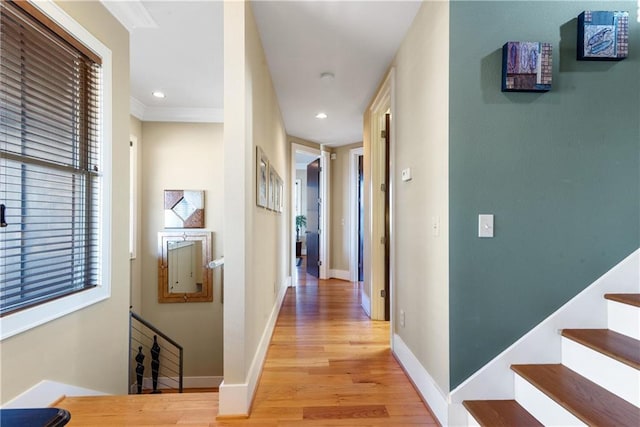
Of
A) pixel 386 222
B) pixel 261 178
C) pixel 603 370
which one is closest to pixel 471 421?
pixel 603 370

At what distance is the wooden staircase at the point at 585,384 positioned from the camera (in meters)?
1.25

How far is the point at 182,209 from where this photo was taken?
13.9 feet

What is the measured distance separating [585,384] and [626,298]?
1.61 ft

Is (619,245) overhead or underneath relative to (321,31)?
underneath

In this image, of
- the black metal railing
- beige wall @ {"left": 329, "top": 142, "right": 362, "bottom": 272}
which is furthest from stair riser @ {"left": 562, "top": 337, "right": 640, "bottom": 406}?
beige wall @ {"left": 329, "top": 142, "right": 362, "bottom": 272}

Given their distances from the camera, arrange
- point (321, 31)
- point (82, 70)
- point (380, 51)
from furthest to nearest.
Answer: point (380, 51), point (321, 31), point (82, 70)

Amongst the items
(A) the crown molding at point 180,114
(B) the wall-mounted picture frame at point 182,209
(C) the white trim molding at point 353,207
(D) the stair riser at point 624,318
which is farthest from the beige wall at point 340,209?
(D) the stair riser at point 624,318

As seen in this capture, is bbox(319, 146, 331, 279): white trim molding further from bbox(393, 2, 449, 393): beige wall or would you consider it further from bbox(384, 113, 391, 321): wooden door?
bbox(393, 2, 449, 393): beige wall

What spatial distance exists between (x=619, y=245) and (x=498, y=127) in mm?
907

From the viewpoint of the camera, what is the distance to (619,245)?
5.33 feet

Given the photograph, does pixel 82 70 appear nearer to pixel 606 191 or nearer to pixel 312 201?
pixel 606 191

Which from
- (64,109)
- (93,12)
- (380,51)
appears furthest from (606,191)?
(93,12)

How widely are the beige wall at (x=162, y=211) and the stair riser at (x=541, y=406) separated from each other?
3.62 metres

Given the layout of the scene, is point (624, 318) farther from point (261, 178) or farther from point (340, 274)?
point (340, 274)
